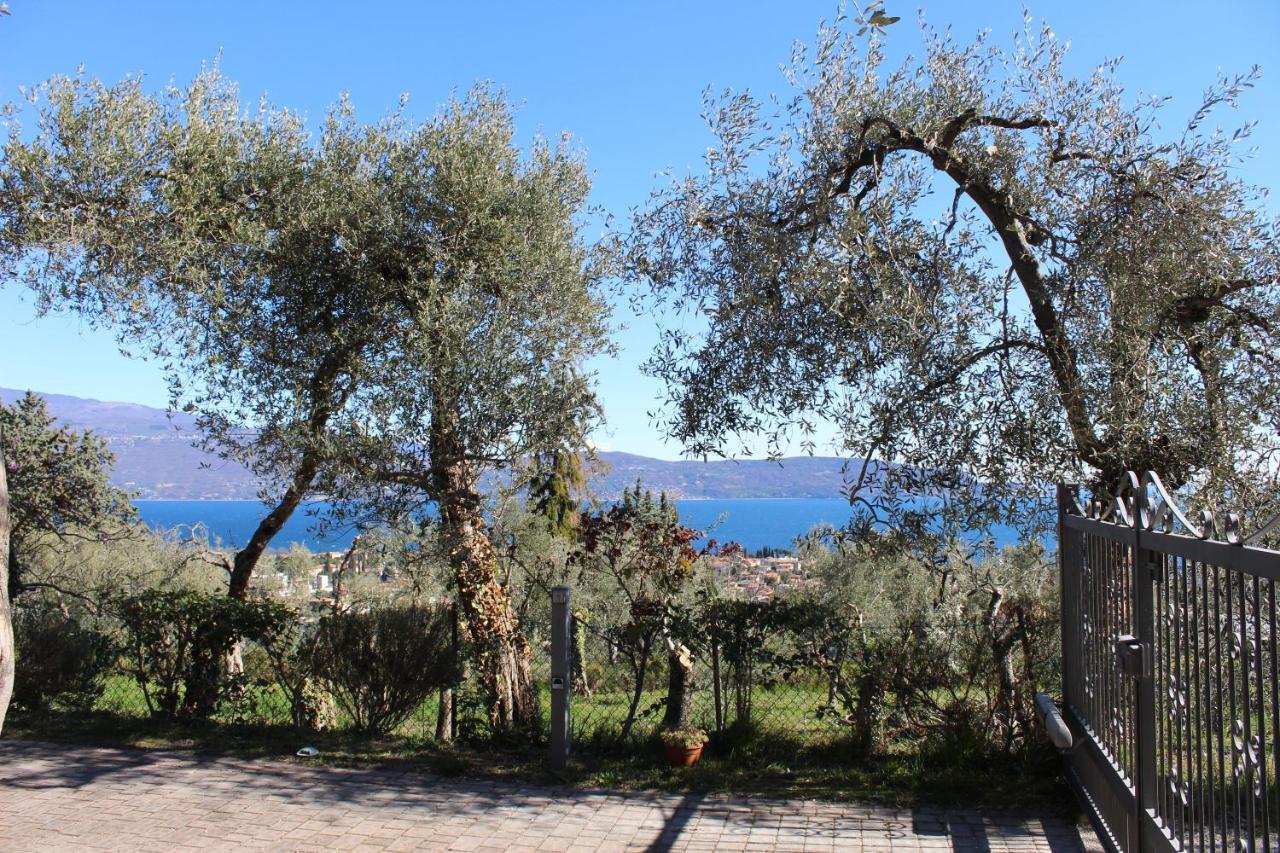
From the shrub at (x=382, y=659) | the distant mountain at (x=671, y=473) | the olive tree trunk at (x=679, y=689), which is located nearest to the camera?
the distant mountain at (x=671, y=473)

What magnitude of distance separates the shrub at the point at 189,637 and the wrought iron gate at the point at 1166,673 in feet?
21.9

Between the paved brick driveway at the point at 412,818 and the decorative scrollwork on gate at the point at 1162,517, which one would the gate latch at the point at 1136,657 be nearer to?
the decorative scrollwork on gate at the point at 1162,517

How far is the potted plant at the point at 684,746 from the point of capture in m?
7.45

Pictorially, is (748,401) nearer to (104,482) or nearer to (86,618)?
(104,482)

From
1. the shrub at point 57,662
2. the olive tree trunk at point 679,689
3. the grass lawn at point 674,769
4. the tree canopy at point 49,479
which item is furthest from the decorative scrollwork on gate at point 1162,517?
the tree canopy at point 49,479

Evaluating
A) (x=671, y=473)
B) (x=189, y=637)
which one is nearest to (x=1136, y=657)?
(x=189, y=637)

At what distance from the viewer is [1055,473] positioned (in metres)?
5.82

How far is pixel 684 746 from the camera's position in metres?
7.44

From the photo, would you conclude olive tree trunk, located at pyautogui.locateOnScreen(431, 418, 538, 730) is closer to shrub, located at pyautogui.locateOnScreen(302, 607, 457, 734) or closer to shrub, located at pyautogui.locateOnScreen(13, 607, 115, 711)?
shrub, located at pyautogui.locateOnScreen(302, 607, 457, 734)

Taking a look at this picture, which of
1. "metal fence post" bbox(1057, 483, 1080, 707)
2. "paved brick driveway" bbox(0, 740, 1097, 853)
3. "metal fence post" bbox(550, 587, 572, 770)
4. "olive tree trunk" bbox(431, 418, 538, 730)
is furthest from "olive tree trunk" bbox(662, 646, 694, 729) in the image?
"metal fence post" bbox(1057, 483, 1080, 707)

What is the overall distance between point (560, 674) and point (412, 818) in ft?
5.50

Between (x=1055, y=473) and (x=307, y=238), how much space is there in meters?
6.24

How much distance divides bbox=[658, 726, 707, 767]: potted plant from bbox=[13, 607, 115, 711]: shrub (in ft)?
18.5

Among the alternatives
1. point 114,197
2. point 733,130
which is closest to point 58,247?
point 114,197
